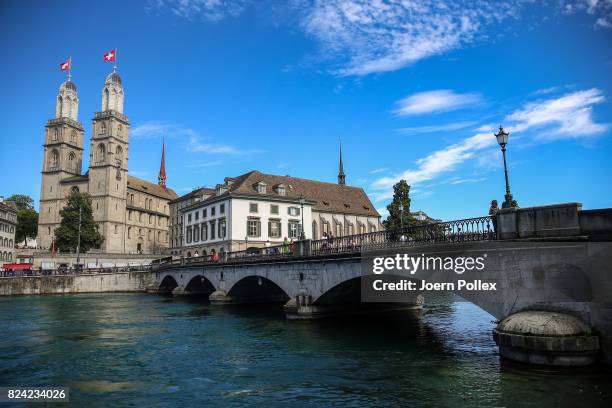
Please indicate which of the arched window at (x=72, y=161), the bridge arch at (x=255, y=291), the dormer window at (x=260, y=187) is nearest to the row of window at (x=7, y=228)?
the arched window at (x=72, y=161)

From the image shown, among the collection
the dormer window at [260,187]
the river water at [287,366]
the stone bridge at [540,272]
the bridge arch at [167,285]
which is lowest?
the river water at [287,366]

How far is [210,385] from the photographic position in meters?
13.6

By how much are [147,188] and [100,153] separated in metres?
17.5

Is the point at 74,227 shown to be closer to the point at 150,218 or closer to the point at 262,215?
the point at 150,218

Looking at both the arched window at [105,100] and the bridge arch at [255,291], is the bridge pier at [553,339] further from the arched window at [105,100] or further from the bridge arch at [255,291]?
the arched window at [105,100]

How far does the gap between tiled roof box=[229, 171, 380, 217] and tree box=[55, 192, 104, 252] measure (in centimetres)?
3349

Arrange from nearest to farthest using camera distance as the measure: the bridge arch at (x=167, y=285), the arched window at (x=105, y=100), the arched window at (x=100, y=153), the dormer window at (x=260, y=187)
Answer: the dormer window at (x=260, y=187) < the bridge arch at (x=167, y=285) < the arched window at (x=100, y=153) < the arched window at (x=105, y=100)

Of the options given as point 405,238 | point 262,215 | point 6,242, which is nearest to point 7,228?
point 6,242

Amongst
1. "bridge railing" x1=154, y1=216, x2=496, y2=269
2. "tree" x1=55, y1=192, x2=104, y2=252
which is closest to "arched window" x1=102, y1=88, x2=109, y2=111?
"tree" x1=55, y1=192, x2=104, y2=252

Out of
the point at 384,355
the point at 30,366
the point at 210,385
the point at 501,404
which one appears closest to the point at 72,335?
the point at 30,366

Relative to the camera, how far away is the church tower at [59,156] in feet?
311

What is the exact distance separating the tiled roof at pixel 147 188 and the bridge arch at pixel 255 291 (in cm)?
6868

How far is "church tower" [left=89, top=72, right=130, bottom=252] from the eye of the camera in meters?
91.5

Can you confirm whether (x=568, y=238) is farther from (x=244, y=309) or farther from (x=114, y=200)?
(x=114, y=200)
